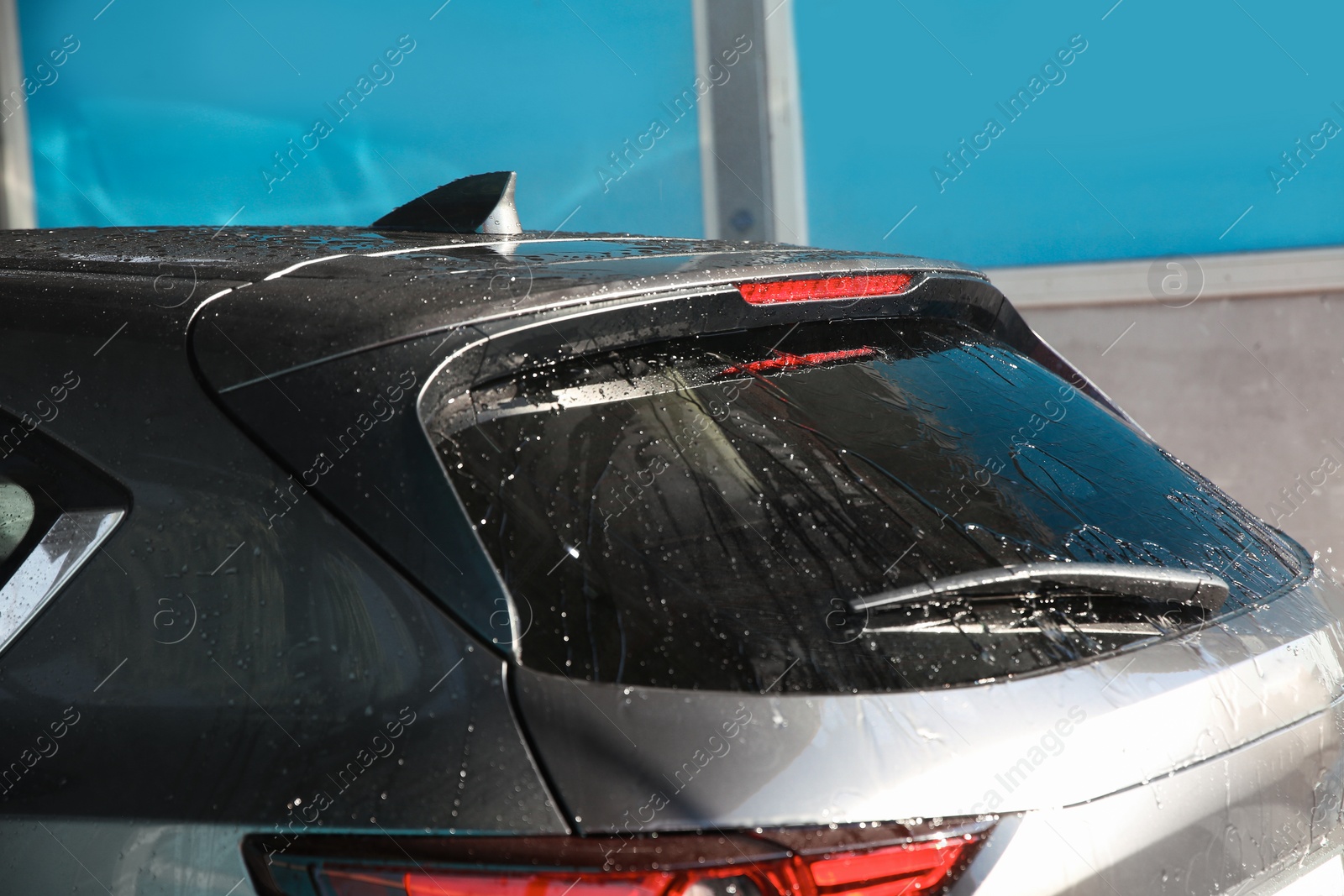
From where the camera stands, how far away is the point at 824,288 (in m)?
1.53

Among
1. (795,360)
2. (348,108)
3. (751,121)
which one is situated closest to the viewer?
(795,360)

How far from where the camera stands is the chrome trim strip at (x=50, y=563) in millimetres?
1228

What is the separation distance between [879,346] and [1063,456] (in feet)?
0.94

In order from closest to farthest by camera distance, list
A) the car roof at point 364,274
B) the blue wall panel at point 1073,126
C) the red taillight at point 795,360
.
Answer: the car roof at point 364,274
the red taillight at point 795,360
the blue wall panel at point 1073,126

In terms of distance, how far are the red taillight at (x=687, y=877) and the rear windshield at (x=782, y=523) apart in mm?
153

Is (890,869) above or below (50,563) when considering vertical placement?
below

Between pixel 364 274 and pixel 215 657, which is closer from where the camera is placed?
pixel 215 657

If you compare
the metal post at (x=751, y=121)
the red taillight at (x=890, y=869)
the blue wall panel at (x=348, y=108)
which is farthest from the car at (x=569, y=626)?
the blue wall panel at (x=348, y=108)

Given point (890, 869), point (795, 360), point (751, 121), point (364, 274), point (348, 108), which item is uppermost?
point (348, 108)

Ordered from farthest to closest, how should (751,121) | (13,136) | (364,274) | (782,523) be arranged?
(13,136) → (751,121) → (364,274) → (782,523)

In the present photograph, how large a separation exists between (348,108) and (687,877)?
596 centimetres

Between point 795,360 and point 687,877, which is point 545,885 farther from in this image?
point 795,360

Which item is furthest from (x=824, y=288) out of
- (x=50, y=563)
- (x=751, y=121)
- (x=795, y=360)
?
(x=751, y=121)

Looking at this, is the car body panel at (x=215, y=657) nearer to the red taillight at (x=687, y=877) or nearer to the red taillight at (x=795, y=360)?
the red taillight at (x=687, y=877)
